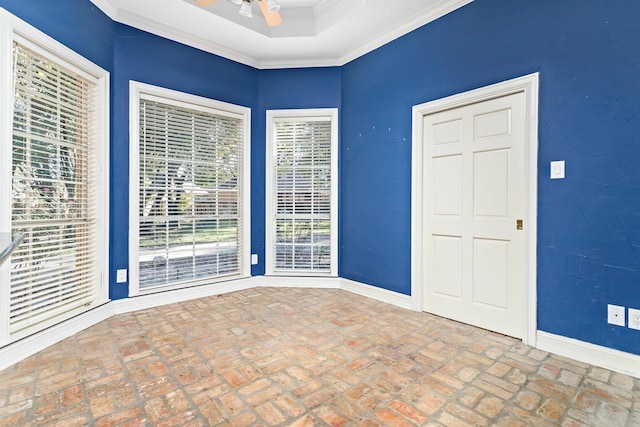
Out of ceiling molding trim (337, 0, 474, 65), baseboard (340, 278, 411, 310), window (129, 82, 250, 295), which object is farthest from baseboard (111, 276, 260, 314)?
ceiling molding trim (337, 0, 474, 65)

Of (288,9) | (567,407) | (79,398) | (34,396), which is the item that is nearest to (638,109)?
(567,407)

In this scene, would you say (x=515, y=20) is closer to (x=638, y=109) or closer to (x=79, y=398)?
(x=638, y=109)

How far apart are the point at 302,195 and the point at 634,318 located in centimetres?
328

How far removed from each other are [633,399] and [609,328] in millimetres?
475

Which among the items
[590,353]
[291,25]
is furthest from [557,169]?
[291,25]

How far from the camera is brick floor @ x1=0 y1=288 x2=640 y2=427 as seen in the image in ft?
5.47

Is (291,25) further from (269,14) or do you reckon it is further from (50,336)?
(50,336)

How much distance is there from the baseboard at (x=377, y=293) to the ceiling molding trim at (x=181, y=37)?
3.08 m

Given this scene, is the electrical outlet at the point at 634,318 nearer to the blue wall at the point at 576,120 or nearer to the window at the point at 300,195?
the blue wall at the point at 576,120

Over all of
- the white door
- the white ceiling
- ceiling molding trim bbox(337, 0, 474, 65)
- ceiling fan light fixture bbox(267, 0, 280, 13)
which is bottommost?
the white door

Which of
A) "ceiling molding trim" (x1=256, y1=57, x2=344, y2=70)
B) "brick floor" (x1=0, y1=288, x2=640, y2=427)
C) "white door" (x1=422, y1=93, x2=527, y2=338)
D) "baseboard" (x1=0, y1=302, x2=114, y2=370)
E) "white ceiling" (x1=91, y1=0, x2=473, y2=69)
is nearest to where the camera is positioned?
"brick floor" (x1=0, y1=288, x2=640, y2=427)

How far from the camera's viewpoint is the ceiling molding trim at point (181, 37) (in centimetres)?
321

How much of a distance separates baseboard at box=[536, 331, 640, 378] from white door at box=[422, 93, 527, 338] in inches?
8.1

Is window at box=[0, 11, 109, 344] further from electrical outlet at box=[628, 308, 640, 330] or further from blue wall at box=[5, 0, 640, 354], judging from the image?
electrical outlet at box=[628, 308, 640, 330]
